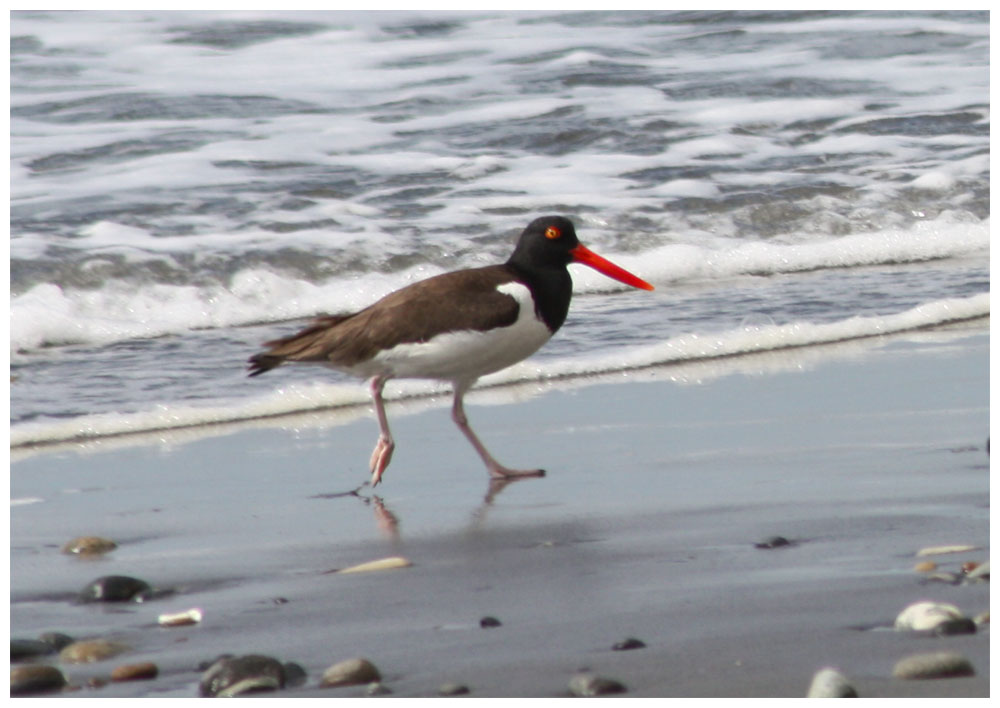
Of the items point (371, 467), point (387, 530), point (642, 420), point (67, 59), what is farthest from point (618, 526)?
point (67, 59)

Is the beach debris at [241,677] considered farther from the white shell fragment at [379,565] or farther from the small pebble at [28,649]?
the white shell fragment at [379,565]

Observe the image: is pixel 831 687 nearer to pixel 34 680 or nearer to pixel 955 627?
pixel 955 627

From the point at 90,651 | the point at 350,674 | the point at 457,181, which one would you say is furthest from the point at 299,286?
the point at 350,674

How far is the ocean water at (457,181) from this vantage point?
723cm

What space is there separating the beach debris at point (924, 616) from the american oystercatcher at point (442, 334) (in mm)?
2170

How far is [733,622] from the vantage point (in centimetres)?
326

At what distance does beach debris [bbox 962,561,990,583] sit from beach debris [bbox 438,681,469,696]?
1.21 m

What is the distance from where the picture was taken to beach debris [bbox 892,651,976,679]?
110 inches

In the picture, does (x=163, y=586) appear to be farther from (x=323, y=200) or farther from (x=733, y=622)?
(x=323, y=200)

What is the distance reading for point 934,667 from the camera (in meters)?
2.81

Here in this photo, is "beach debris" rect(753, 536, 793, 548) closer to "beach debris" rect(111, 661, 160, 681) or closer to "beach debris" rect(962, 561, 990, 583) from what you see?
"beach debris" rect(962, 561, 990, 583)

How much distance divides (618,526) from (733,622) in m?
1.03

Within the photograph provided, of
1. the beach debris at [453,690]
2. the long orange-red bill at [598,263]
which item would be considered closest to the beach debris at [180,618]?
the beach debris at [453,690]
